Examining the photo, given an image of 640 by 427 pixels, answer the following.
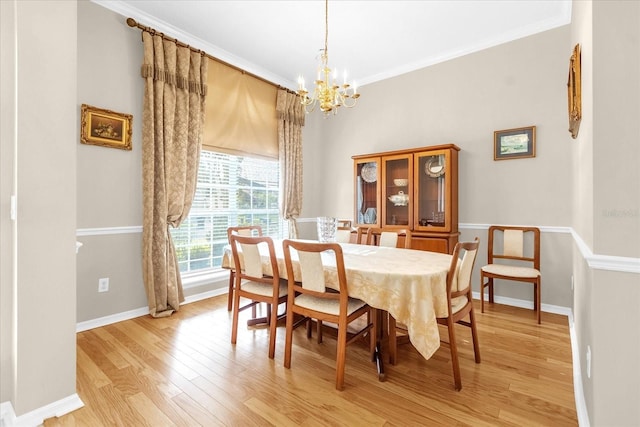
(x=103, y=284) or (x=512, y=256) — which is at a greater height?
(x=512, y=256)

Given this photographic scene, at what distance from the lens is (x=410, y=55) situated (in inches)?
141

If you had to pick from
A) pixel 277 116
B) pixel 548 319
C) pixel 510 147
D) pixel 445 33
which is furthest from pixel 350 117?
pixel 548 319

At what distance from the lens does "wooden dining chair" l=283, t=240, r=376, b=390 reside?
1.71 m

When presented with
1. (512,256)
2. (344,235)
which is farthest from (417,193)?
(512,256)

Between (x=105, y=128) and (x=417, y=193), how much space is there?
10.5 feet

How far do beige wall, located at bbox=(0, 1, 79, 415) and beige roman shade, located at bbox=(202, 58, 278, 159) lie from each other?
183 centimetres

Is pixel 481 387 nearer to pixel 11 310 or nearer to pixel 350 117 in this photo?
pixel 11 310

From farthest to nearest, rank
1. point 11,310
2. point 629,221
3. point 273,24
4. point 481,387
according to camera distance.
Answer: point 273,24 → point 481,387 → point 11,310 → point 629,221

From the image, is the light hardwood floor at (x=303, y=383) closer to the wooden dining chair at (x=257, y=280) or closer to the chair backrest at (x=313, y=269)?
the wooden dining chair at (x=257, y=280)

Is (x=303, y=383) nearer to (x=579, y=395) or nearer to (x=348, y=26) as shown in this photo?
(x=579, y=395)

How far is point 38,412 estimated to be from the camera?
4.73 feet

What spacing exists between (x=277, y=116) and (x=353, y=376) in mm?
3399

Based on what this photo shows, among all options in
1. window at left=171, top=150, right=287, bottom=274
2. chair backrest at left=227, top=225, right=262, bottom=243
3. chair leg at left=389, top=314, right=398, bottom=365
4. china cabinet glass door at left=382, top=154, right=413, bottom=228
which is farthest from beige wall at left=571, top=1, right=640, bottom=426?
window at left=171, top=150, right=287, bottom=274

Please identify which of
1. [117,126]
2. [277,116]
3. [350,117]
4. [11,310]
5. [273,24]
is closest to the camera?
[11,310]
